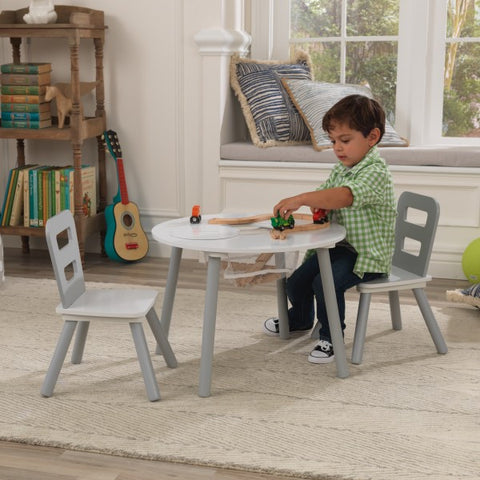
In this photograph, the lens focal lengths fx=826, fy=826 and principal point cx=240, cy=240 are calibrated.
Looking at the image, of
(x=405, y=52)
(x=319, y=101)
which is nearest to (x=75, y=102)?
(x=319, y=101)

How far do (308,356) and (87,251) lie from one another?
76.5 inches

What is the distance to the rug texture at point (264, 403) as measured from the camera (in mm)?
2021

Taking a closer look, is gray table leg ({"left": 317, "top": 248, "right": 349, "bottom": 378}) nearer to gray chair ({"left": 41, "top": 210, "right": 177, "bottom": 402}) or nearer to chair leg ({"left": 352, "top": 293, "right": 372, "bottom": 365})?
chair leg ({"left": 352, "top": 293, "right": 372, "bottom": 365})

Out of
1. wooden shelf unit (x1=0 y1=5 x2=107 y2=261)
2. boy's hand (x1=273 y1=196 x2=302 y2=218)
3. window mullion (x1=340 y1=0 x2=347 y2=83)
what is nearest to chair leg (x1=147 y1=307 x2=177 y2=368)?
boy's hand (x1=273 y1=196 x2=302 y2=218)

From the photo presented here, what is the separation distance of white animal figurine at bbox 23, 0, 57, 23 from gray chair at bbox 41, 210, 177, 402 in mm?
1768

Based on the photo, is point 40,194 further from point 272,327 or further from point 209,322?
point 209,322

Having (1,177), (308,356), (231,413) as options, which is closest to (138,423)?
(231,413)

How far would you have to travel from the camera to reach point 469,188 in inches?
146

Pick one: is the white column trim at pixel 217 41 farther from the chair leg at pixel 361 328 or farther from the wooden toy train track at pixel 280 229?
the chair leg at pixel 361 328

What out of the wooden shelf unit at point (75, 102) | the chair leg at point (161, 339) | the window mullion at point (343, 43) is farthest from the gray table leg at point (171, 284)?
the window mullion at point (343, 43)

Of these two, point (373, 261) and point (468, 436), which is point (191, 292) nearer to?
point (373, 261)

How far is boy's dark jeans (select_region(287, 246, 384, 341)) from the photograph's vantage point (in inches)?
104

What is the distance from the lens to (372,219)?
2.62 metres

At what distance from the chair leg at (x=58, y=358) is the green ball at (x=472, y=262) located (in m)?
1.86
